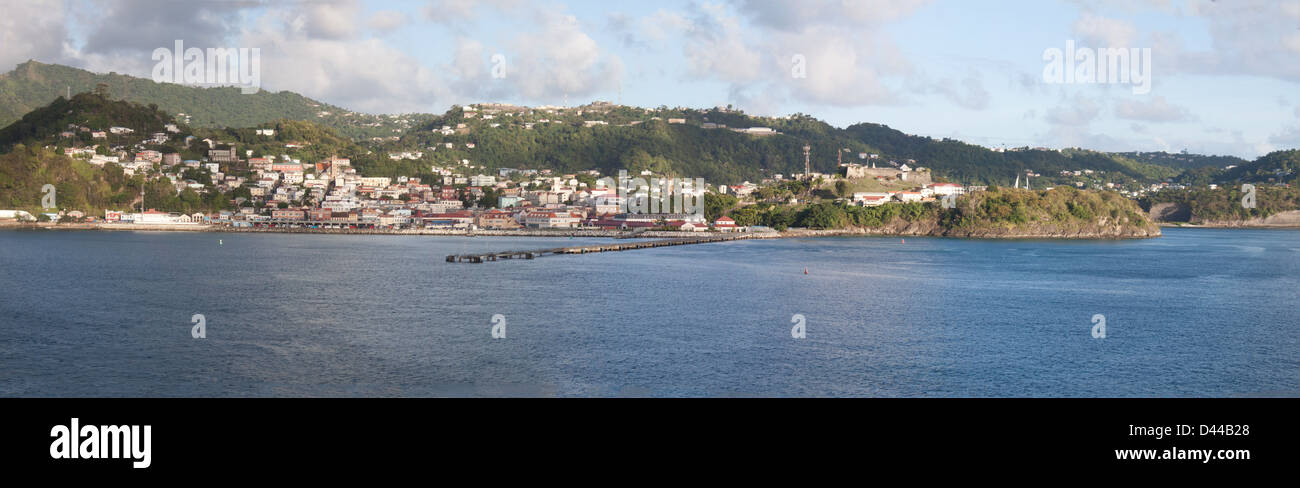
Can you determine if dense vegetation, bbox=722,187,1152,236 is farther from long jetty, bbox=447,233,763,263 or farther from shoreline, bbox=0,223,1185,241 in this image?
long jetty, bbox=447,233,763,263

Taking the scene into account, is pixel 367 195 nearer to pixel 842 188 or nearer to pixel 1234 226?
pixel 842 188

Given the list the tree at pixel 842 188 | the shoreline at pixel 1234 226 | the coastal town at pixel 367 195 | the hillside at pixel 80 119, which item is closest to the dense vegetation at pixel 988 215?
the coastal town at pixel 367 195

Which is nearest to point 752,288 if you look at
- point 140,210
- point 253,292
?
point 253,292

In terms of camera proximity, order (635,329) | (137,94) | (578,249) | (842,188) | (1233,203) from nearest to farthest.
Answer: (635,329) → (578,249) → (842,188) → (1233,203) → (137,94)

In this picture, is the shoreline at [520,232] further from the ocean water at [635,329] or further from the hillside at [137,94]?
the hillside at [137,94]

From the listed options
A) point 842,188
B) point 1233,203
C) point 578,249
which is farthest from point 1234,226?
point 578,249

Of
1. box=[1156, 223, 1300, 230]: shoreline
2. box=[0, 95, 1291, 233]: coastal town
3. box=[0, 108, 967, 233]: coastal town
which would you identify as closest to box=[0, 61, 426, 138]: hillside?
box=[0, 95, 1291, 233]: coastal town

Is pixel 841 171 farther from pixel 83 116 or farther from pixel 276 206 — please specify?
pixel 83 116

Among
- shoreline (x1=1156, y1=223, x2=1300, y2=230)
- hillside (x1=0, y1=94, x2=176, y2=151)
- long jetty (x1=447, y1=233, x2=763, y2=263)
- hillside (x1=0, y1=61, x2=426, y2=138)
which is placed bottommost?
long jetty (x1=447, y1=233, x2=763, y2=263)
